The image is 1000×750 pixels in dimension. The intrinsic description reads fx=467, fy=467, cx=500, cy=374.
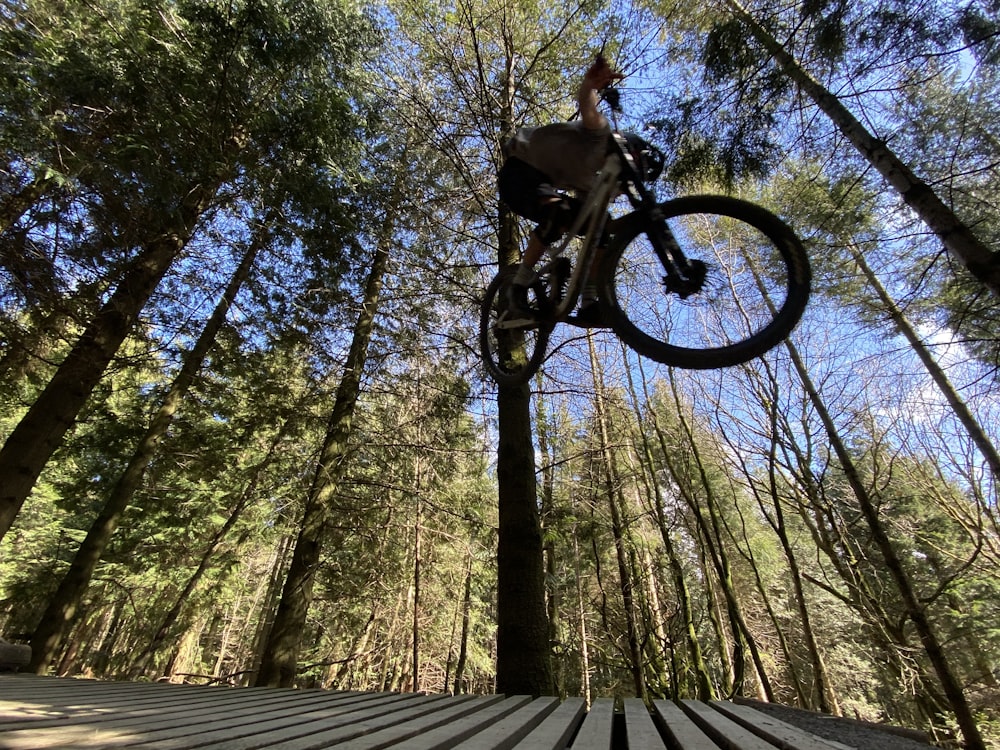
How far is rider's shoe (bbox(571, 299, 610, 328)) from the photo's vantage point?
9.61ft

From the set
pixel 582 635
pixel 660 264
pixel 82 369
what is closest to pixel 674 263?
pixel 660 264

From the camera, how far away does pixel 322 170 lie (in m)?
5.03

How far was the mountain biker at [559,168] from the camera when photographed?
2.50 m

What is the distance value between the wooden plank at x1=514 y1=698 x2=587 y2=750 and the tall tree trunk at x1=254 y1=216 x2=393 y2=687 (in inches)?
175

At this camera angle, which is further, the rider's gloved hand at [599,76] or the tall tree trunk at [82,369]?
the tall tree trunk at [82,369]

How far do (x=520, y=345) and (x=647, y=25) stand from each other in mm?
3422

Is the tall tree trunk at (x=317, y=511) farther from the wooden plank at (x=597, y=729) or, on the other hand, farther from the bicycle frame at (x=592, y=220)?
the wooden plank at (x=597, y=729)

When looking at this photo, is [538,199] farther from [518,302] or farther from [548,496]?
[548,496]

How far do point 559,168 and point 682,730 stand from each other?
8.97 feet

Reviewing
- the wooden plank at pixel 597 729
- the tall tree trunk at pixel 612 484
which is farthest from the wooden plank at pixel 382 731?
the tall tree trunk at pixel 612 484

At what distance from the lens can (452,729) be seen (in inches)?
55.7

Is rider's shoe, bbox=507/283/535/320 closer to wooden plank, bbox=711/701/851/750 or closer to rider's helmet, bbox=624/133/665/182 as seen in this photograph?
rider's helmet, bbox=624/133/665/182

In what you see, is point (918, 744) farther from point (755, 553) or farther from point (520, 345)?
point (755, 553)

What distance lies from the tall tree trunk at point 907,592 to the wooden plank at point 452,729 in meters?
5.30
